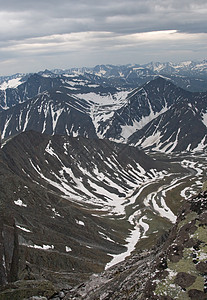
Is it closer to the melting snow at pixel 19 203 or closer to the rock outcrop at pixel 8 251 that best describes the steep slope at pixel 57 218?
the melting snow at pixel 19 203

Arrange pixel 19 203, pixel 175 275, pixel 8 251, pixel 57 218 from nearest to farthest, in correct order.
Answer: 1. pixel 175 275
2. pixel 8 251
3. pixel 19 203
4. pixel 57 218

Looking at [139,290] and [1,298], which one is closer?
[139,290]

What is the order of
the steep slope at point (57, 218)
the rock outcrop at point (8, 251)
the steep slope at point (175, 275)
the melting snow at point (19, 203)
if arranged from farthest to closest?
the melting snow at point (19, 203) → the steep slope at point (57, 218) → the rock outcrop at point (8, 251) → the steep slope at point (175, 275)

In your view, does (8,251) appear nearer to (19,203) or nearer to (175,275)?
(175,275)

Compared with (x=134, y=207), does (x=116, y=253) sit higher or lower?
higher

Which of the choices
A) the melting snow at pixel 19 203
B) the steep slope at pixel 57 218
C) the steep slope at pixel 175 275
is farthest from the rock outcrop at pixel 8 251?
the melting snow at pixel 19 203

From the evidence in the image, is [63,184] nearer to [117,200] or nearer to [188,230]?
[117,200]

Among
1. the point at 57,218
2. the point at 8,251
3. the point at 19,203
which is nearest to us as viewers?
A: the point at 8,251

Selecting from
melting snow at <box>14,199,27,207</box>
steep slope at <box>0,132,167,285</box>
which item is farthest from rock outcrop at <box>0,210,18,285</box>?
melting snow at <box>14,199,27,207</box>

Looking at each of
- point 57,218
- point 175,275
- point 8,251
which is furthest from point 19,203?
point 175,275

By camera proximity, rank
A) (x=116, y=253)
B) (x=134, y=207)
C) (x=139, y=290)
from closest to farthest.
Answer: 1. (x=139, y=290)
2. (x=116, y=253)
3. (x=134, y=207)

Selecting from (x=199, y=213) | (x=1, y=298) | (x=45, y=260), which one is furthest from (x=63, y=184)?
(x=199, y=213)
